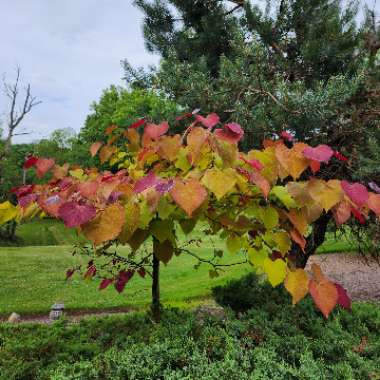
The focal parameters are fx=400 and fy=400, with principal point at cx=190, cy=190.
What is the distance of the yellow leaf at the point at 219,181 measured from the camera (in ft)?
3.83

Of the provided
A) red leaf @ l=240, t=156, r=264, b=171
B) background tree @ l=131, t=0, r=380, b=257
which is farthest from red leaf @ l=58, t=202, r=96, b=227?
background tree @ l=131, t=0, r=380, b=257

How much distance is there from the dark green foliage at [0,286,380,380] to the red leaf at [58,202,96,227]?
1.48 metres

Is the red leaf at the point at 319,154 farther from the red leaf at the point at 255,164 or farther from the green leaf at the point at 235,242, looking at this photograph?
the green leaf at the point at 235,242

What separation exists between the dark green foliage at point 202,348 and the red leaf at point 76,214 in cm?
148

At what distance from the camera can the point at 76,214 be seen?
1061 millimetres

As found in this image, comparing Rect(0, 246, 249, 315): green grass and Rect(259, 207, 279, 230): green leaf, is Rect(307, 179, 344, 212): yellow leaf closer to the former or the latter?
Rect(259, 207, 279, 230): green leaf

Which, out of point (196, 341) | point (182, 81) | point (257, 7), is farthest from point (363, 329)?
point (257, 7)

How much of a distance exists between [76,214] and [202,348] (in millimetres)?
1999

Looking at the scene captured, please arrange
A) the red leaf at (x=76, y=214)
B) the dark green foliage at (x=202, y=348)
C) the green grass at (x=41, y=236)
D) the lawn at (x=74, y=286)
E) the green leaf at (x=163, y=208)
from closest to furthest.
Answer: the red leaf at (x=76, y=214)
the green leaf at (x=163, y=208)
the dark green foliage at (x=202, y=348)
the lawn at (x=74, y=286)
the green grass at (x=41, y=236)

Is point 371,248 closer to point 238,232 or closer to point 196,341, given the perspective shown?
point 196,341

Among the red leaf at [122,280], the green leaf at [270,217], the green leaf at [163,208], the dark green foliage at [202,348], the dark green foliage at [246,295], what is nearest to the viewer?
the green leaf at [163,208]

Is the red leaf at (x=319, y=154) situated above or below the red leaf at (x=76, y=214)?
above

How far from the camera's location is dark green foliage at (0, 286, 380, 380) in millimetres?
2336

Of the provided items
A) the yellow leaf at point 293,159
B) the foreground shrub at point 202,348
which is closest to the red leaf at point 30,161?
the yellow leaf at point 293,159
